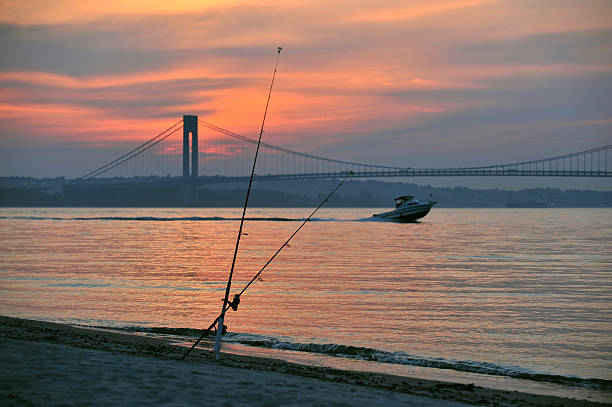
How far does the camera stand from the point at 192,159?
4131 inches

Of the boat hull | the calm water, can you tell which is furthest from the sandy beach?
the boat hull

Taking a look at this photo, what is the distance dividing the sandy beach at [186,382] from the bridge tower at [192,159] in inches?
3587

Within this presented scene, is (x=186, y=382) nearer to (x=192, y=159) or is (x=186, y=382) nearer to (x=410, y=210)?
(x=410, y=210)

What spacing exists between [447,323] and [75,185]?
304 feet

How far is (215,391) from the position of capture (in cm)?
641

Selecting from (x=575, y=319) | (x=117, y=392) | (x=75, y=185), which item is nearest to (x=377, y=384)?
(x=117, y=392)

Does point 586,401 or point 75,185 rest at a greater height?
point 75,185

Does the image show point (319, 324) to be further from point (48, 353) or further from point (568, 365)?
point (48, 353)

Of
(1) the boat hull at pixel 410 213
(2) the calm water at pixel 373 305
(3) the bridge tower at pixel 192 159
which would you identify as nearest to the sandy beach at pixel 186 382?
(2) the calm water at pixel 373 305

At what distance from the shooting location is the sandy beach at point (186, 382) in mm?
5984

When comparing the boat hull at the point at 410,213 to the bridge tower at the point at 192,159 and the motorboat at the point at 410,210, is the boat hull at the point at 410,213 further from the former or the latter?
the bridge tower at the point at 192,159

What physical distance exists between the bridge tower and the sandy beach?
91112 mm

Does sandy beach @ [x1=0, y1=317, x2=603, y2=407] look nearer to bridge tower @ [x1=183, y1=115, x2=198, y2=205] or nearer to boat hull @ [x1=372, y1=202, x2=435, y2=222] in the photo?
boat hull @ [x1=372, y1=202, x2=435, y2=222]

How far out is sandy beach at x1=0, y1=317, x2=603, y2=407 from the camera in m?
5.98
